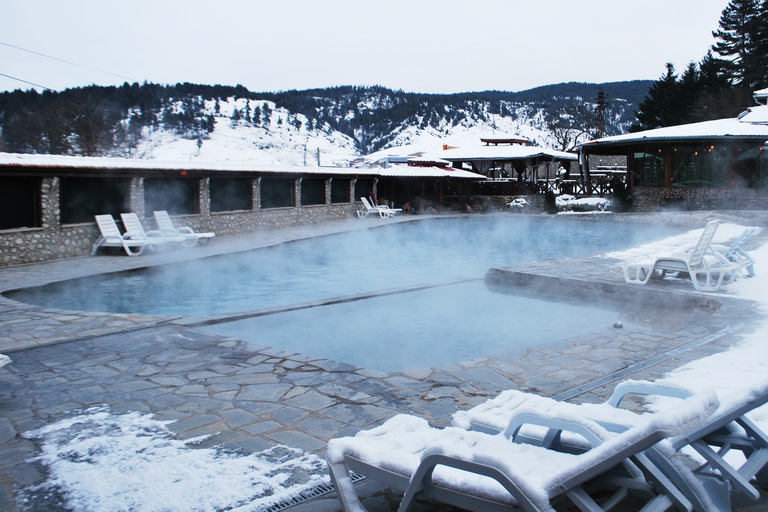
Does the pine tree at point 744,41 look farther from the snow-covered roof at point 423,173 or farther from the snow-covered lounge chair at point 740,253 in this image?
the snow-covered lounge chair at point 740,253

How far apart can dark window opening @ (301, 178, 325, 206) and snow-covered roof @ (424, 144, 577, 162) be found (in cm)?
1090

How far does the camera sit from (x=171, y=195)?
1625 cm

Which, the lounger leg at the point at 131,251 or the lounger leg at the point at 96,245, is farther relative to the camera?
the lounger leg at the point at 96,245

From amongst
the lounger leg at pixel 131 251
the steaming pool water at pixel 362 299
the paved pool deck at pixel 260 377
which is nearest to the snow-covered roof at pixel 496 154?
the steaming pool water at pixel 362 299

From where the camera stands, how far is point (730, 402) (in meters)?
2.20

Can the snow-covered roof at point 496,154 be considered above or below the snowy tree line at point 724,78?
below

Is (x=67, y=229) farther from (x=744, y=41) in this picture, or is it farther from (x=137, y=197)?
(x=744, y=41)

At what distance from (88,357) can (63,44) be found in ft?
115

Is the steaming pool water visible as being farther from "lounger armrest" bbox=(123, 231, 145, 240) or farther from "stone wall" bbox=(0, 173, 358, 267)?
"stone wall" bbox=(0, 173, 358, 267)

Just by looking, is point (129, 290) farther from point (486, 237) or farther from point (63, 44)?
point (63, 44)

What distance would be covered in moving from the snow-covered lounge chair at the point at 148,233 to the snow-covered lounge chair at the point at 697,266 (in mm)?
9913

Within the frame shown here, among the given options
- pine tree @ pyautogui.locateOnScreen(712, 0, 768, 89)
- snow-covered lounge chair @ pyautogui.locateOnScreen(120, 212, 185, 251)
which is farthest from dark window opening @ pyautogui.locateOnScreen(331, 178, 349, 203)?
pine tree @ pyautogui.locateOnScreen(712, 0, 768, 89)

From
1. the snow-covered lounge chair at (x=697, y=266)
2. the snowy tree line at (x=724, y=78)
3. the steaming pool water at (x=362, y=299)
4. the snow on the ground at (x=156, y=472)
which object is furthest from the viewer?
the snowy tree line at (x=724, y=78)

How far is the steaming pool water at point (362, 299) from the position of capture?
618 centimetres
